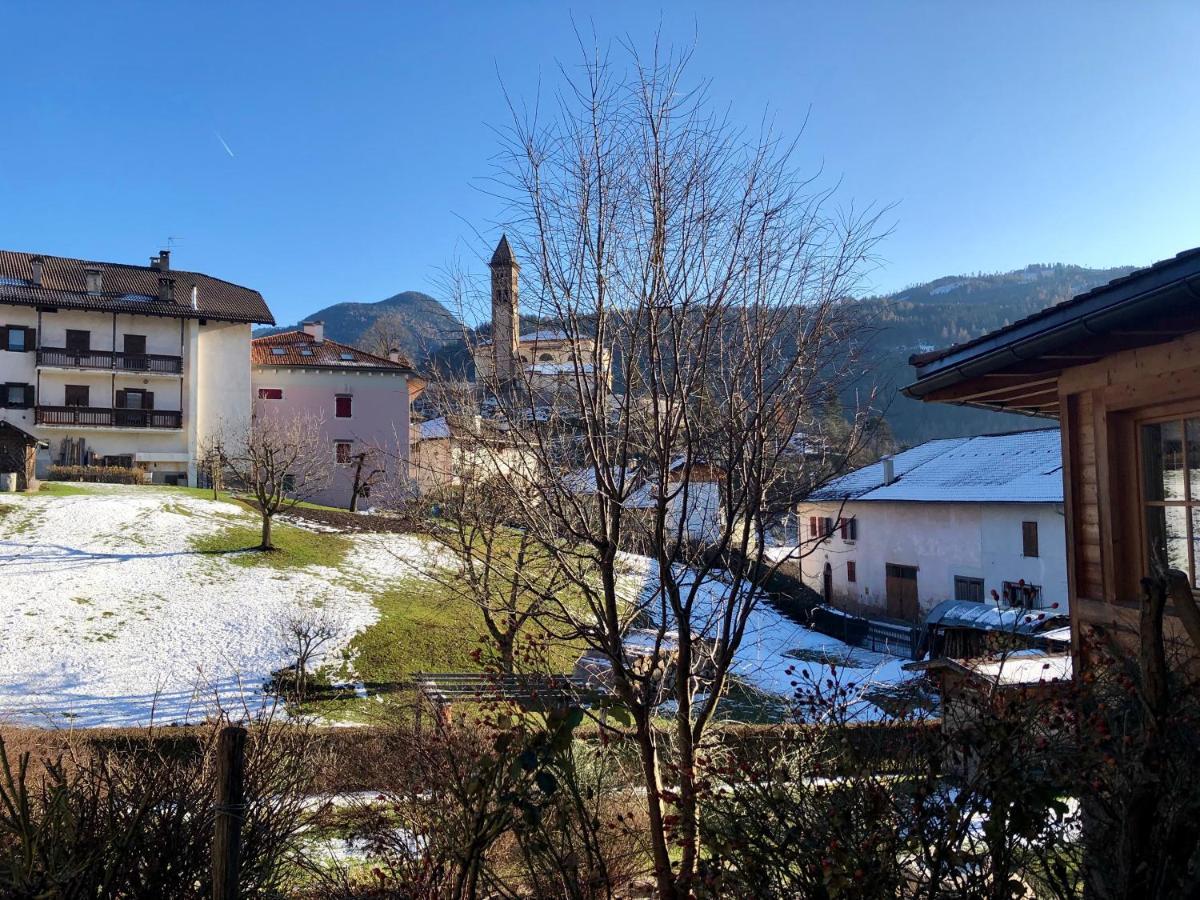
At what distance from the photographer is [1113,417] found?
5.16 m

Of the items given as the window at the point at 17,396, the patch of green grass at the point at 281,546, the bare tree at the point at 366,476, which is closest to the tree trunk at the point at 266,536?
the patch of green grass at the point at 281,546

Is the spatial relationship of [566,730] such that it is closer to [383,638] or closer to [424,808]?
[424,808]

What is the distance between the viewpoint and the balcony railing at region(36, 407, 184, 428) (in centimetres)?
3531

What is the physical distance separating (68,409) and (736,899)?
133 ft

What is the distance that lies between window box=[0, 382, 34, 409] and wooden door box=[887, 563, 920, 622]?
3662 centimetres

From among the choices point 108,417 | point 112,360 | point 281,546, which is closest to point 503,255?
point 281,546

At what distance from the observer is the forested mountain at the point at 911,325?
444cm

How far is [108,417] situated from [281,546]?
1787cm

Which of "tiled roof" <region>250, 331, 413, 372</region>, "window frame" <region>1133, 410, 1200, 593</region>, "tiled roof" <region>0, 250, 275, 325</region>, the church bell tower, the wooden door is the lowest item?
the wooden door

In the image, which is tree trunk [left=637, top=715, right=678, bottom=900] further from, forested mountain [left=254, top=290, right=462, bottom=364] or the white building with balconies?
the white building with balconies

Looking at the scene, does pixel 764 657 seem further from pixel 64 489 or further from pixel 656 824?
pixel 64 489

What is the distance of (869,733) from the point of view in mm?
3943

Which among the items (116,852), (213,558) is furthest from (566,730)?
(213,558)

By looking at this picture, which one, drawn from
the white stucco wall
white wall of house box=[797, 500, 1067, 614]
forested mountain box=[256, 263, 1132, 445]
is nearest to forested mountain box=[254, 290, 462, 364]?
forested mountain box=[256, 263, 1132, 445]
